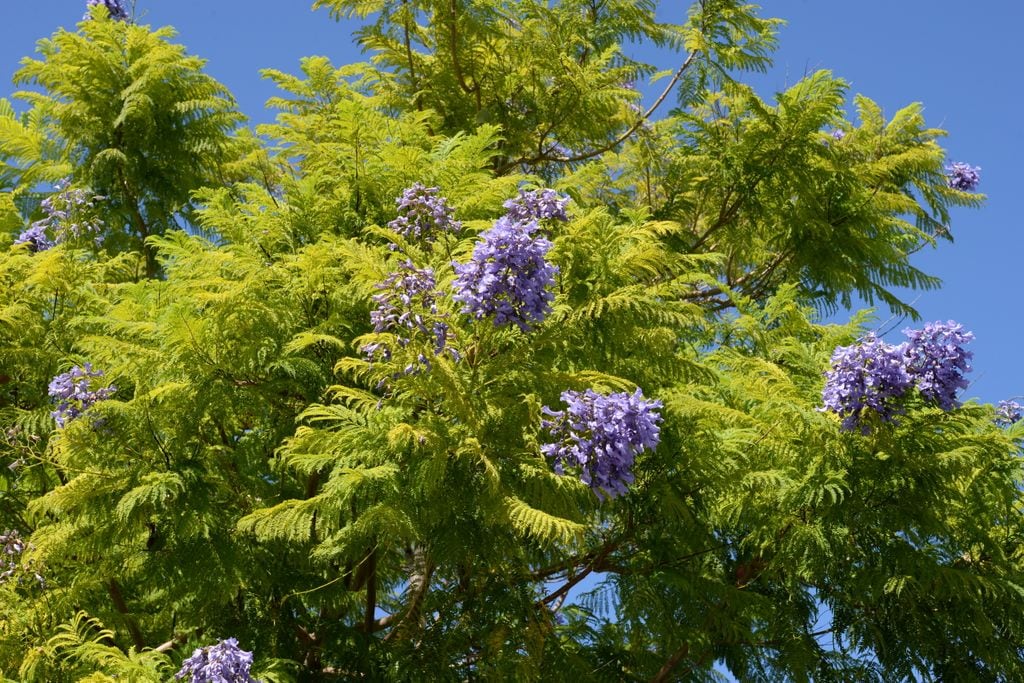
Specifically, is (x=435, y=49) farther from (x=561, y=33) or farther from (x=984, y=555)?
(x=984, y=555)

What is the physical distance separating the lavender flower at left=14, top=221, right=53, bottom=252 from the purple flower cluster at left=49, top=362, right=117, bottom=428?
7.37 feet

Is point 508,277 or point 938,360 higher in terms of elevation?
point 938,360

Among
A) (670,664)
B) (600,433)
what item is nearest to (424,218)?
(600,433)

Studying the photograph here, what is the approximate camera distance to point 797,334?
25.5 feet

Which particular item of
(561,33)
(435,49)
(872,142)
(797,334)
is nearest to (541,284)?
(797,334)

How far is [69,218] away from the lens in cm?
797

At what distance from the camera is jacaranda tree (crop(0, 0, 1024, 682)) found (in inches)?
191

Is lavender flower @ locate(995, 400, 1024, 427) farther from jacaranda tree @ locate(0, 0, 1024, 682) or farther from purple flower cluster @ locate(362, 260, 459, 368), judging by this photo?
purple flower cluster @ locate(362, 260, 459, 368)

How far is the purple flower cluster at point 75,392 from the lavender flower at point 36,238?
2.25 meters

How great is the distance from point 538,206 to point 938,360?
2.26 m

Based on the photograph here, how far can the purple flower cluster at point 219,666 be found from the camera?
16.8 ft

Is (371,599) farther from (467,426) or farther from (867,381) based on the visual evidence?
(867,381)

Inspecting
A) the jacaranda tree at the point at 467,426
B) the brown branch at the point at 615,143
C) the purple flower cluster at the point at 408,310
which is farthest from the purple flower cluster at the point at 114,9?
the purple flower cluster at the point at 408,310

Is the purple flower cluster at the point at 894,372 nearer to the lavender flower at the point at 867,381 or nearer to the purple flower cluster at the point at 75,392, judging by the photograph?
the lavender flower at the point at 867,381
